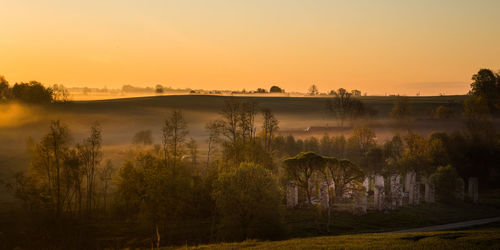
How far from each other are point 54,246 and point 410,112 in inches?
4450

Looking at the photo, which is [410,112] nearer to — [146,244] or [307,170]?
[307,170]

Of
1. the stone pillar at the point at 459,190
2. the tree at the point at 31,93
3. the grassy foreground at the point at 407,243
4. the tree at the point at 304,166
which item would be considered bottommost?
the stone pillar at the point at 459,190

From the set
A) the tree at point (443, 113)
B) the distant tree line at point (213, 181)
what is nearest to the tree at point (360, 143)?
the distant tree line at point (213, 181)

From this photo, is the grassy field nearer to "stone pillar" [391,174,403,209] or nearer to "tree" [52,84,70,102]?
"tree" [52,84,70,102]

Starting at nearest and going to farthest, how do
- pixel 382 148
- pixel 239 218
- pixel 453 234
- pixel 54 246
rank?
pixel 453 234 < pixel 239 218 < pixel 54 246 < pixel 382 148

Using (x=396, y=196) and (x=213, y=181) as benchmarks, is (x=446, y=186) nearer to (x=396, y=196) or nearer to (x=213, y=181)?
(x=396, y=196)

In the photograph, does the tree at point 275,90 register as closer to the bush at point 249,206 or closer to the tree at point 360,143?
the tree at point 360,143

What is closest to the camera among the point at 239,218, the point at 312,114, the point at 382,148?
the point at 239,218

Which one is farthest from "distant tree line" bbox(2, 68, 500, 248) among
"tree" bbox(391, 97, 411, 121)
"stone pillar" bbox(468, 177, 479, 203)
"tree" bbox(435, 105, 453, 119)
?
"tree" bbox(435, 105, 453, 119)

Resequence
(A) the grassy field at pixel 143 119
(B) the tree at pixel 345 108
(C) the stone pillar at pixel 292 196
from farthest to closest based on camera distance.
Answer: (B) the tree at pixel 345 108 < (A) the grassy field at pixel 143 119 < (C) the stone pillar at pixel 292 196

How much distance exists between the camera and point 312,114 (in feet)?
477

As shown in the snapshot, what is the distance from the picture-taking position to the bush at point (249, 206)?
46.7 meters

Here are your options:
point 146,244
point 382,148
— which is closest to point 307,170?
point 146,244

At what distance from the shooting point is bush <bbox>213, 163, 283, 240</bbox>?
46688 millimetres
